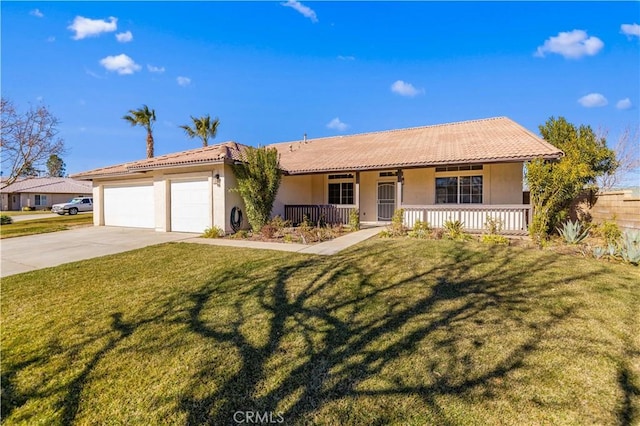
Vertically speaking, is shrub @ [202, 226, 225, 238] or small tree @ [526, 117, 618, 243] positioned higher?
small tree @ [526, 117, 618, 243]

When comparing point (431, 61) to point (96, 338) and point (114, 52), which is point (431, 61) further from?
point (96, 338)

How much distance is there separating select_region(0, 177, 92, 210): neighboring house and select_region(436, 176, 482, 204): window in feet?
162

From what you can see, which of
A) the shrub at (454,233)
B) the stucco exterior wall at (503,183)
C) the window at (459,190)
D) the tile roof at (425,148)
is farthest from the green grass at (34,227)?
the stucco exterior wall at (503,183)

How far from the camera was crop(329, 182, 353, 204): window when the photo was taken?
615 inches

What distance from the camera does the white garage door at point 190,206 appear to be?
41.3 ft

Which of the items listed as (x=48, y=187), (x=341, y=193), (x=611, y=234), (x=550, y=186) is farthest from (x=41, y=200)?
(x=611, y=234)

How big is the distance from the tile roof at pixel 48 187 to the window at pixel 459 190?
4964 cm

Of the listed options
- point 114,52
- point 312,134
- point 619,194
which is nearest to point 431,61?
point 312,134

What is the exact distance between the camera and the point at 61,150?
760 inches

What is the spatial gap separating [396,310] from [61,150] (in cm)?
2386

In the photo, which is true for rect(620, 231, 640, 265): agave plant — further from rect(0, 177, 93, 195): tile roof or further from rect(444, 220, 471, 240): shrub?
rect(0, 177, 93, 195): tile roof

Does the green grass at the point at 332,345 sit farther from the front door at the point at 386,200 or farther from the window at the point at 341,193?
the window at the point at 341,193

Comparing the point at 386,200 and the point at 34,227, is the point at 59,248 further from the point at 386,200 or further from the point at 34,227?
the point at 386,200

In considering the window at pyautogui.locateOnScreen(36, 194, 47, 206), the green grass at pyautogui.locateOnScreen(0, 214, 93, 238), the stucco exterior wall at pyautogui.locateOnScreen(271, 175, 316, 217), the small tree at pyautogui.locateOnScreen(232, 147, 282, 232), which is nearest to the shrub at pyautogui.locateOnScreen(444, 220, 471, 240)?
the small tree at pyautogui.locateOnScreen(232, 147, 282, 232)
